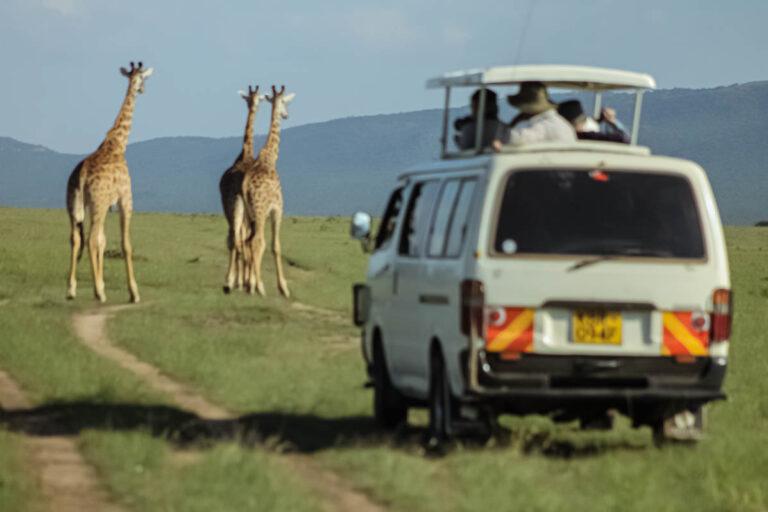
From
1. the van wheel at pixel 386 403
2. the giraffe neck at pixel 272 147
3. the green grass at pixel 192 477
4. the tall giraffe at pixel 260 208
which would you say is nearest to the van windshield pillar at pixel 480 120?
the van wheel at pixel 386 403

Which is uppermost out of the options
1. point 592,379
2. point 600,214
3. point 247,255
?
point 600,214

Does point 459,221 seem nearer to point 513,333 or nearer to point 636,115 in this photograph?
point 513,333

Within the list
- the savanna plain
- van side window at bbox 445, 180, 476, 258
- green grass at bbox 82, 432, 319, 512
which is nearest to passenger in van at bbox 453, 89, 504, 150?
van side window at bbox 445, 180, 476, 258

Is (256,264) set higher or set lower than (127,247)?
lower

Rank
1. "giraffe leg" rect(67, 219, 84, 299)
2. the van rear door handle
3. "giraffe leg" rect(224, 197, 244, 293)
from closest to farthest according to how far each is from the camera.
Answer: the van rear door handle, "giraffe leg" rect(67, 219, 84, 299), "giraffe leg" rect(224, 197, 244, 293)

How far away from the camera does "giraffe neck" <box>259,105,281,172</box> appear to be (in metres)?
31.9

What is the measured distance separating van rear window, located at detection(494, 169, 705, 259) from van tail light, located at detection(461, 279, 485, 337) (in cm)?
39

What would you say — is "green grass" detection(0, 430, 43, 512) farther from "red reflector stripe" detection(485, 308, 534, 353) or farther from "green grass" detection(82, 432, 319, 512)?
"red reflector stripe" detection(485, 308, 534, 353)

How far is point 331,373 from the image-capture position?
18484 millimetres

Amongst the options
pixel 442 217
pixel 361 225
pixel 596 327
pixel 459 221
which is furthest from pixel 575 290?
pixel 361 225

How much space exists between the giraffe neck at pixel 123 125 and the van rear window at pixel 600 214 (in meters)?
17.3

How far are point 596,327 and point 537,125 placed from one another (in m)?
2.12

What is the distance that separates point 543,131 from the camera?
46.0 ft

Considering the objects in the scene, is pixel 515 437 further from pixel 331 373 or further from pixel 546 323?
pixel 331 373
